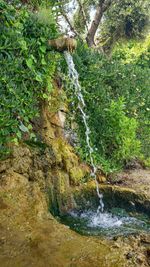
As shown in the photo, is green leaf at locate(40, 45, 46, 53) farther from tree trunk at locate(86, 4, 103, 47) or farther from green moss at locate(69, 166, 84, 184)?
tree trunk at locate(86, 4, 103, 47)

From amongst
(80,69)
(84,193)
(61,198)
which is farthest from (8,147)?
(80,69)

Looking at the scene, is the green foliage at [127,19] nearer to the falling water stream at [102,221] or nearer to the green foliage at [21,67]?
the falling water stream at [102,221]

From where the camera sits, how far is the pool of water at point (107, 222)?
4.74m

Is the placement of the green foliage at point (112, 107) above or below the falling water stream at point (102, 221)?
above

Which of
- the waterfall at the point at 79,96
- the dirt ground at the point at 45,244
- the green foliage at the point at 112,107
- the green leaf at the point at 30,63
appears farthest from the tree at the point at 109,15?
the dirt ground at the point at 45,244

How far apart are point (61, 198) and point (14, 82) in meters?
1.94

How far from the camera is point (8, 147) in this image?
4.81 m

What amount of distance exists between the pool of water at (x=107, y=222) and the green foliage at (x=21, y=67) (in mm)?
1468

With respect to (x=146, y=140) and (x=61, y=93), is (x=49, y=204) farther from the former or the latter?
(x=146, y=140)

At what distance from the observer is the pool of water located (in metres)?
4.74

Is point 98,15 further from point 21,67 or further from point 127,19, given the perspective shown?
point 21,67

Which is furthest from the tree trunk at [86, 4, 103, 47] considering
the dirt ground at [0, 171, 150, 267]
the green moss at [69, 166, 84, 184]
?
the dirt ground at [0, 171, 150, 267]

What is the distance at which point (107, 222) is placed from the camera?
17.1ft

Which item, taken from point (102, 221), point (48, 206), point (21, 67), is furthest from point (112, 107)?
point (48, 206)
